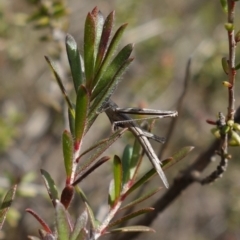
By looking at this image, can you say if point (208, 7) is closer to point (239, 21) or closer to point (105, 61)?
point (239, 21)

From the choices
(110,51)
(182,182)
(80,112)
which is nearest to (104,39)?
(110,51)

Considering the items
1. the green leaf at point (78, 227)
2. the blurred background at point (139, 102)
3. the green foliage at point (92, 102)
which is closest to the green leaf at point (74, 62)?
the green foliage at point (92, 102)

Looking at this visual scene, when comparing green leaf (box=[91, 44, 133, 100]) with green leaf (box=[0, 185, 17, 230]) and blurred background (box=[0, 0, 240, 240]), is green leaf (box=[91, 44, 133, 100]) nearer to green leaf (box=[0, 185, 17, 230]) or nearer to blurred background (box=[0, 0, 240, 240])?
green leaf (box=[0, 185, 17, 230])

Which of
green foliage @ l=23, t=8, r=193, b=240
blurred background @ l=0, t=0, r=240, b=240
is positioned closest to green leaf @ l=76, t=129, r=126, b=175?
green foliage @ l=23, t=8, r=193, b=240

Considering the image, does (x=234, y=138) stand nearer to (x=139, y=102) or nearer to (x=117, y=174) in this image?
(x=117, y=174)

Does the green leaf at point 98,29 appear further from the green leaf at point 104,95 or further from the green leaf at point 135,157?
the green leaf at point 135,157

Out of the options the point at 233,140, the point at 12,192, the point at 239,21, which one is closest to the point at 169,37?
the point at 239,21
